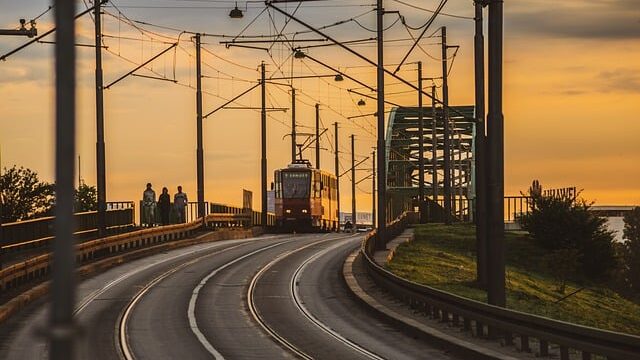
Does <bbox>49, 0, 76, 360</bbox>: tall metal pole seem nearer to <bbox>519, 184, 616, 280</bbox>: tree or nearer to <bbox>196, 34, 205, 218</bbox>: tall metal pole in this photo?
<bbox>519, 184, 616, 280</bbox>: tree

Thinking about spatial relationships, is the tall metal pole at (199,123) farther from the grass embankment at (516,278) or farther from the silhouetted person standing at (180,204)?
the grass embankment at (516,278)

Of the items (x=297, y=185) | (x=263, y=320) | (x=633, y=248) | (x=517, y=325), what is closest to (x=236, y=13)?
(x=263, y=320)

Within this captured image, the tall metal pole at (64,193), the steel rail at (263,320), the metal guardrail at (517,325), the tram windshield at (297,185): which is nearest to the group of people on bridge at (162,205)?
the steel rail at (263,320)

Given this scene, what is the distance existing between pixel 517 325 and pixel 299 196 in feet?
193

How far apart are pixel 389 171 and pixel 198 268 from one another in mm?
110213

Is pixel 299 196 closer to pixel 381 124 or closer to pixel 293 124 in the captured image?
pixel 293 124

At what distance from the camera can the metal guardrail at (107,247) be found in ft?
116

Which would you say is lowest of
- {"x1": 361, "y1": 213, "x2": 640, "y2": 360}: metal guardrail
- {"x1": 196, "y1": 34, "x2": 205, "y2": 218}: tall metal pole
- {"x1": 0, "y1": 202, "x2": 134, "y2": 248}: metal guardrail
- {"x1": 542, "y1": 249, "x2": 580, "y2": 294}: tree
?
{"x1": 542, "y1": 249, "x2": 580, "y2": 294}: tree

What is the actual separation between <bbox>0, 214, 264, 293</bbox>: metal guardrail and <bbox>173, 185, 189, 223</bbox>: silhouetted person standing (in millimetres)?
579

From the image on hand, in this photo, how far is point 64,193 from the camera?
22.6ft

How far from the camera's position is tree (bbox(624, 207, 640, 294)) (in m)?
170

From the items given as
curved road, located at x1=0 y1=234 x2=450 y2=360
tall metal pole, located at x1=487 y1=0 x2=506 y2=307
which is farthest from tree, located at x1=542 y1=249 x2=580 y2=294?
tall metal pole, located at x1=487 y1=0 x2=506 y2=307

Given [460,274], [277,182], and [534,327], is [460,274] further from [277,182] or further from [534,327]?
[277,182]

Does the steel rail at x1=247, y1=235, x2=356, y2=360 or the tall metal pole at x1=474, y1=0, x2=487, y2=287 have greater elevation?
the tall metal pole at x1=474, y1=0, x2=487, y2=287
